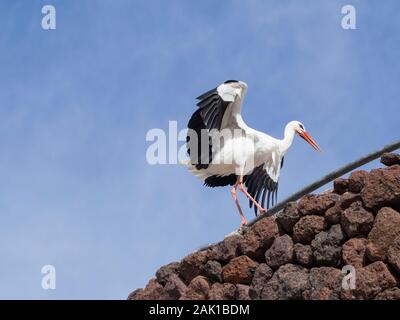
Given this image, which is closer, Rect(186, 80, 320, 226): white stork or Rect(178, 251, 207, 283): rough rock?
Rect(178, 251, 207, 283): rough rock

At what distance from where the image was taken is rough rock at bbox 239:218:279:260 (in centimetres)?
655

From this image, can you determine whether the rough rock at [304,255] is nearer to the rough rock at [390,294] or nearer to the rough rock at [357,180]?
the rough rock at [357,180]

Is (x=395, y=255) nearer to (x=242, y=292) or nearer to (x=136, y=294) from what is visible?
(x=242, y=292)

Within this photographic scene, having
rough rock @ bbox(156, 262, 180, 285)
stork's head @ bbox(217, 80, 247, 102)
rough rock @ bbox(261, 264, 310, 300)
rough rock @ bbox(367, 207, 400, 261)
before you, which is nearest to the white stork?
stork's head @ bbox(217, 80, 247, 102)

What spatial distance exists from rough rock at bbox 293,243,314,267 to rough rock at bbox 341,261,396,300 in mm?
498

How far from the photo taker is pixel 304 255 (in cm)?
611

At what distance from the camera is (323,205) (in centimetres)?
622

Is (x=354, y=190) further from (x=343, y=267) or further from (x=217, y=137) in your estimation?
(x=217, y=137)

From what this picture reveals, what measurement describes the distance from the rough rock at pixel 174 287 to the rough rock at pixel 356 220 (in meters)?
1.70

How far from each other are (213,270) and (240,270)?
314 mm

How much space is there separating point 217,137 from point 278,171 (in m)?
0.95

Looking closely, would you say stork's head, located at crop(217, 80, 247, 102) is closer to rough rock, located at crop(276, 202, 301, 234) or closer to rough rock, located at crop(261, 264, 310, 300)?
rough rock, located at crop(276, 202, 301, 234)
